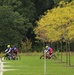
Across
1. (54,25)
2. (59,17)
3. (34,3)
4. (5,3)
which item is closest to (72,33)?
(59,17)

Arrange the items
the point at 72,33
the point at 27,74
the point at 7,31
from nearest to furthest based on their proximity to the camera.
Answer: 1. the point at 27,74
2. the point at 72,33
3. the point at 7,31

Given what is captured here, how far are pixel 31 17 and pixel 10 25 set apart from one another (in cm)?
1105

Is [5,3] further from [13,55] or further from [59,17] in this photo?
[59,17]

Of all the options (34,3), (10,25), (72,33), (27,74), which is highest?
(34,3)

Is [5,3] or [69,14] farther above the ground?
[5,3]

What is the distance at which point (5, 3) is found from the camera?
82.5 meters

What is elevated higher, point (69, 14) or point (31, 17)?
point (31, 17)

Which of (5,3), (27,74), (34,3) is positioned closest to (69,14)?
(27,74)

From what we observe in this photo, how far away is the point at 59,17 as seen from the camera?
39844 millimetres

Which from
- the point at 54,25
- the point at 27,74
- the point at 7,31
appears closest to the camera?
the point at 27,74

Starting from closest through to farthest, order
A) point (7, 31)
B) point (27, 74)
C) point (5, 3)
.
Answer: point (27, 74) → point (7, 31) → point (5, 3)

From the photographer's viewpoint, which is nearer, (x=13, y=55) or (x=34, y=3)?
(x=13, y=55)

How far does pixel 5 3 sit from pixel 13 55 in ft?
109

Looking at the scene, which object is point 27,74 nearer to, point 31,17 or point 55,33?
point 55,33
